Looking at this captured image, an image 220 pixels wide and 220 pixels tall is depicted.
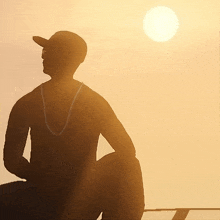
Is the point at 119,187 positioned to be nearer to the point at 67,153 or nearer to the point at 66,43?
the point at 67,153

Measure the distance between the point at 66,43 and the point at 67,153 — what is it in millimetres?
882

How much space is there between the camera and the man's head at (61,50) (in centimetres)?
338

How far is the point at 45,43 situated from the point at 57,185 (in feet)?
3.70

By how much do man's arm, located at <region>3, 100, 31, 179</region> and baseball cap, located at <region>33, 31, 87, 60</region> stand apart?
56cm

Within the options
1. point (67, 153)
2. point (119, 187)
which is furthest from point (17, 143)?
point (119, 187)

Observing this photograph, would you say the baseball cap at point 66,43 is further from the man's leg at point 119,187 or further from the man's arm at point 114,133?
the man's leg at point 119,187

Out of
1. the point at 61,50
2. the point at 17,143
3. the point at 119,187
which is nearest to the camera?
the point at 119,187

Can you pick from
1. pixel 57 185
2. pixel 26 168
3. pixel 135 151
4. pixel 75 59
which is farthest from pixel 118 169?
pixel 75 59

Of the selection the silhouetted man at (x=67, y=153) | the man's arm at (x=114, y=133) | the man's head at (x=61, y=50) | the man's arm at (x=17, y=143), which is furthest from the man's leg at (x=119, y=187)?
the man's head at (x=61, y=50)


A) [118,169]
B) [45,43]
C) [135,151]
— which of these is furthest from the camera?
[45,43]

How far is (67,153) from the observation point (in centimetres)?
321

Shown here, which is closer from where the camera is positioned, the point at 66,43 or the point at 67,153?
the point at 67,153

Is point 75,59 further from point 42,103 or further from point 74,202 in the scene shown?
point 74,202

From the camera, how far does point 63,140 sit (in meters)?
3.22
